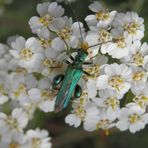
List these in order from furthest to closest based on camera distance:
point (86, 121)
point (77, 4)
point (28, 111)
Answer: point (77, 4) → point (28, 111) → point (86, 121)

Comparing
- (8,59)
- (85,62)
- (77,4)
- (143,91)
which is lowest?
(143,91)

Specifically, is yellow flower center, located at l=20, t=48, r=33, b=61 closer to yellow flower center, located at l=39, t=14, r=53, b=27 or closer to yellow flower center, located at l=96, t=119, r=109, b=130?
yellow flower center, located at l=39, t=14, r=53, b=27

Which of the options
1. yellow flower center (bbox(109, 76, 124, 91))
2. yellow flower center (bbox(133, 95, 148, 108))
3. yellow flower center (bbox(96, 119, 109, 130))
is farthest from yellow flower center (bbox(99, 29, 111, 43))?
yellow flower center (bbox(96, 119, 109, 130))


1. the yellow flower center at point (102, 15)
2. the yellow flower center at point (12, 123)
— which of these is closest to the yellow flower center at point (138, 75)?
the yellow flower center at point (102, 15)

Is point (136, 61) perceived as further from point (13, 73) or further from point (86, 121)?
point (13, 73)

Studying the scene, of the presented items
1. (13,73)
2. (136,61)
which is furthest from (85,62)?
(13,73)

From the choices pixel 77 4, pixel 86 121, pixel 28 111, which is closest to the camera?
pixel 86 121

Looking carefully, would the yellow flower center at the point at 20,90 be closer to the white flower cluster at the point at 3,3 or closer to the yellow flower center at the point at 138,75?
the yellow flower center at the point at 138,75

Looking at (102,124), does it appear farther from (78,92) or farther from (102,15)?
(102,15)
